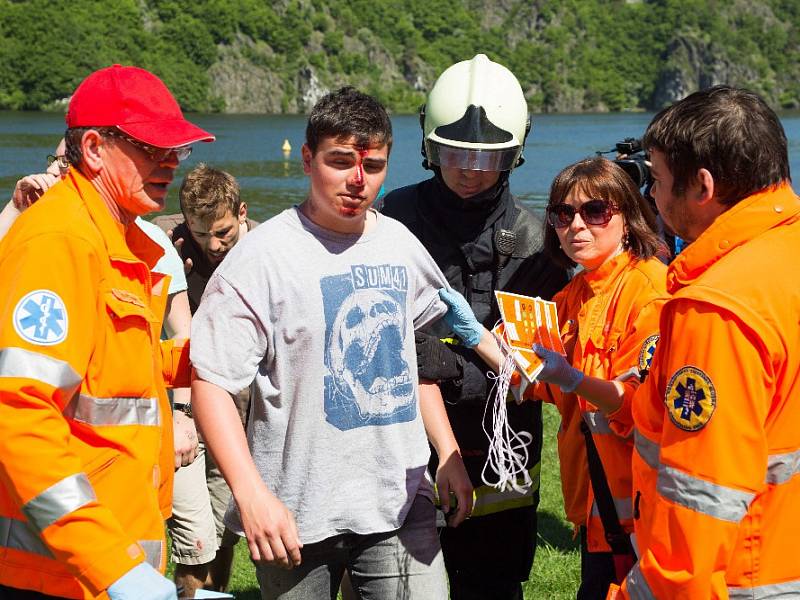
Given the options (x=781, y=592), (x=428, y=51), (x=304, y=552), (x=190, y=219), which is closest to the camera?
(x=781, y=592)

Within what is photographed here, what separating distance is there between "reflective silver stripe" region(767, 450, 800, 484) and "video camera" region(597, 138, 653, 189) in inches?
106

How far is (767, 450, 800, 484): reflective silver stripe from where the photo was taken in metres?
2.56

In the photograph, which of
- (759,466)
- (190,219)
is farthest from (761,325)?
(190,219)

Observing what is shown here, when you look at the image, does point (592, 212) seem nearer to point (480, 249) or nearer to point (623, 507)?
point (480, 249)

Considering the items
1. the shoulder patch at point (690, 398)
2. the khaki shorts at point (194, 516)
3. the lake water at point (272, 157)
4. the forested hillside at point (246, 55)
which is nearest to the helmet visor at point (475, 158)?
the khaki shorts at point (194, 516)

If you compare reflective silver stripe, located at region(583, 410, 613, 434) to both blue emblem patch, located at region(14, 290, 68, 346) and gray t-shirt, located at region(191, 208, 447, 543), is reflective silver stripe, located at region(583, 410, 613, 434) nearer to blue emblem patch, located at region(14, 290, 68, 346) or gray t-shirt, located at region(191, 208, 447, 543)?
gray t-shirt, located at region(191, 208, 447, 543)

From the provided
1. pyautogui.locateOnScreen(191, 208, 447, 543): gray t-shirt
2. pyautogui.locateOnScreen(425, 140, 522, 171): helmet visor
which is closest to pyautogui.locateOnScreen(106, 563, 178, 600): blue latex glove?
pyautogui.locateOnScreen(191, 208, 447, 543): gray t-shirt

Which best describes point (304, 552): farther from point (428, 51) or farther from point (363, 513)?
point (428, 51)

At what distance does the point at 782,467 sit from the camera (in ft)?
8.42

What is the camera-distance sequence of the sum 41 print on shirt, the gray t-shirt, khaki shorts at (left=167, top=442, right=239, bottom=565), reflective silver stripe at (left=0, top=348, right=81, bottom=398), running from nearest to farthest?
reflective silver stripe at (left=0, top=348, right=81, bottom=398) < the gray t-shirt < the sum 41 print on shirt < khaki shorts at (left=167, top=442, right=239, bottom=565)

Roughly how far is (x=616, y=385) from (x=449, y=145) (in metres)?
1.45

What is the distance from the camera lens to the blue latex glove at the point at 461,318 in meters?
3.84

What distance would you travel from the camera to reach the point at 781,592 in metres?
2.61

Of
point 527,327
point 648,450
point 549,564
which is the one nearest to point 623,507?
point 527,327
